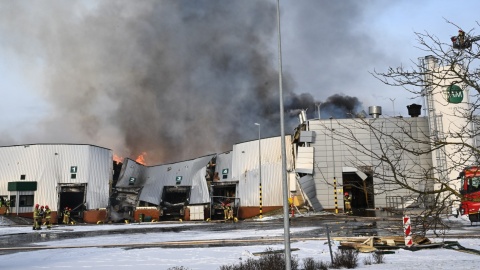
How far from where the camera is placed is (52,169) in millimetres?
40938

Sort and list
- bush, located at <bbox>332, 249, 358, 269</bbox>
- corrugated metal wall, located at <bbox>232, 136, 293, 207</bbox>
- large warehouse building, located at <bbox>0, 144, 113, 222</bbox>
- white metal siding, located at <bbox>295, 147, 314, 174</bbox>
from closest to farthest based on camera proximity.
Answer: bush, located at <bbox>332, 249, 358, 269</bbox>, white metal siding, located at <bbox>295, 147, 314, 174</bbox>, corrugated metal wall, located at <bbox>232, 136, 293, 207</bbox>, large warehouse building, located at <bbox>0, 144, 113, 222</bbox>

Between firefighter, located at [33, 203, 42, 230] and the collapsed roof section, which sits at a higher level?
the collapsed roof section

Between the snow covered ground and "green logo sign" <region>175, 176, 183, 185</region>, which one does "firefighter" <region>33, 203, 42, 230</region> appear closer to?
the snow covered ground

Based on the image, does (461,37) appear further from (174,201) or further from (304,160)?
(174,201)

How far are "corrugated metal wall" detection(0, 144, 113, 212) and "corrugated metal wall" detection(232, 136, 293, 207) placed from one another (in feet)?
46.3

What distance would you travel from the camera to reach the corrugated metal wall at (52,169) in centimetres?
4053

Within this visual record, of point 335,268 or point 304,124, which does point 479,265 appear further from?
point 304,124

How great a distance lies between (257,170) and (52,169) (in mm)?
20672

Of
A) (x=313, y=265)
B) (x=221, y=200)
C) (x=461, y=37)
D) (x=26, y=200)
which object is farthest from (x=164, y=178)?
(x=461, y=37)

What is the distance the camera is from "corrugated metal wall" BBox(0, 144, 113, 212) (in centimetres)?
4053

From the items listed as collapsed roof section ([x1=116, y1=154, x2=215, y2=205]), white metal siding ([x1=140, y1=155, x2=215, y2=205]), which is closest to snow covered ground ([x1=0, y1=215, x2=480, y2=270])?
white metal siding ([x1=140, y1=155, x2=215, y2=205])

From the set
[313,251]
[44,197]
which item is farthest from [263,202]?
[313,251]

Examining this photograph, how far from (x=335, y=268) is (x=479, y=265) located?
3287mm

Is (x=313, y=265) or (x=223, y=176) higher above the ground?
(x=223, y=176)
